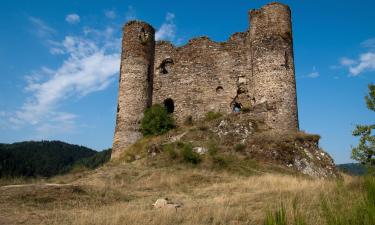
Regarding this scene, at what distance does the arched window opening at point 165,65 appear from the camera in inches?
901

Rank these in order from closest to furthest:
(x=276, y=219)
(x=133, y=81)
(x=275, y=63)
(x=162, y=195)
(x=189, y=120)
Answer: (x=276, y=219), (x=162, y=195), (x=275, y=63), (x=189, y=120), (x=133, y=81)

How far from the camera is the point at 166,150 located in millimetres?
17328

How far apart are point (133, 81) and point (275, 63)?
312 inches

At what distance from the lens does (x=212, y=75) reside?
21766 millimetres

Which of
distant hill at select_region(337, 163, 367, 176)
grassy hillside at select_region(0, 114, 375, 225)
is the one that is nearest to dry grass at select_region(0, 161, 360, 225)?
grassy hillside at select_region(0, 114, 375, 225)

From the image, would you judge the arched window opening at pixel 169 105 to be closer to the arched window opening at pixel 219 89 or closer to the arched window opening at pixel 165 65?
the arched window opening at pixel 165 65

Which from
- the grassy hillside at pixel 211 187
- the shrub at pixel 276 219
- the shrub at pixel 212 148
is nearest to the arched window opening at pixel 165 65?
the grassy hillside at pixel 211 187

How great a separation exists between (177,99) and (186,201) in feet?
42.3

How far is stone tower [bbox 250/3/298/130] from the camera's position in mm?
18812

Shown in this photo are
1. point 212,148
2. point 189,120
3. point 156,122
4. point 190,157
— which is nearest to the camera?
point 190,157

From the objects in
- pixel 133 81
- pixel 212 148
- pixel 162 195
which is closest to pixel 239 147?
pixel 212 148

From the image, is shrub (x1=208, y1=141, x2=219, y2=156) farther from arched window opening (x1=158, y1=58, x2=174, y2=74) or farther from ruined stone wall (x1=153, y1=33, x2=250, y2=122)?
arched window opening (x1=158, y1=58, x2=174, y2=74)

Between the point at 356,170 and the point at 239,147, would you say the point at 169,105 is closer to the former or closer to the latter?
the point at 239,147

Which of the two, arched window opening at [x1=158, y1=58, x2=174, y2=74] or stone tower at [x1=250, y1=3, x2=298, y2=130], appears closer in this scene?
stone tower at [x1=250, y1=3, x2=298, y2=130]
